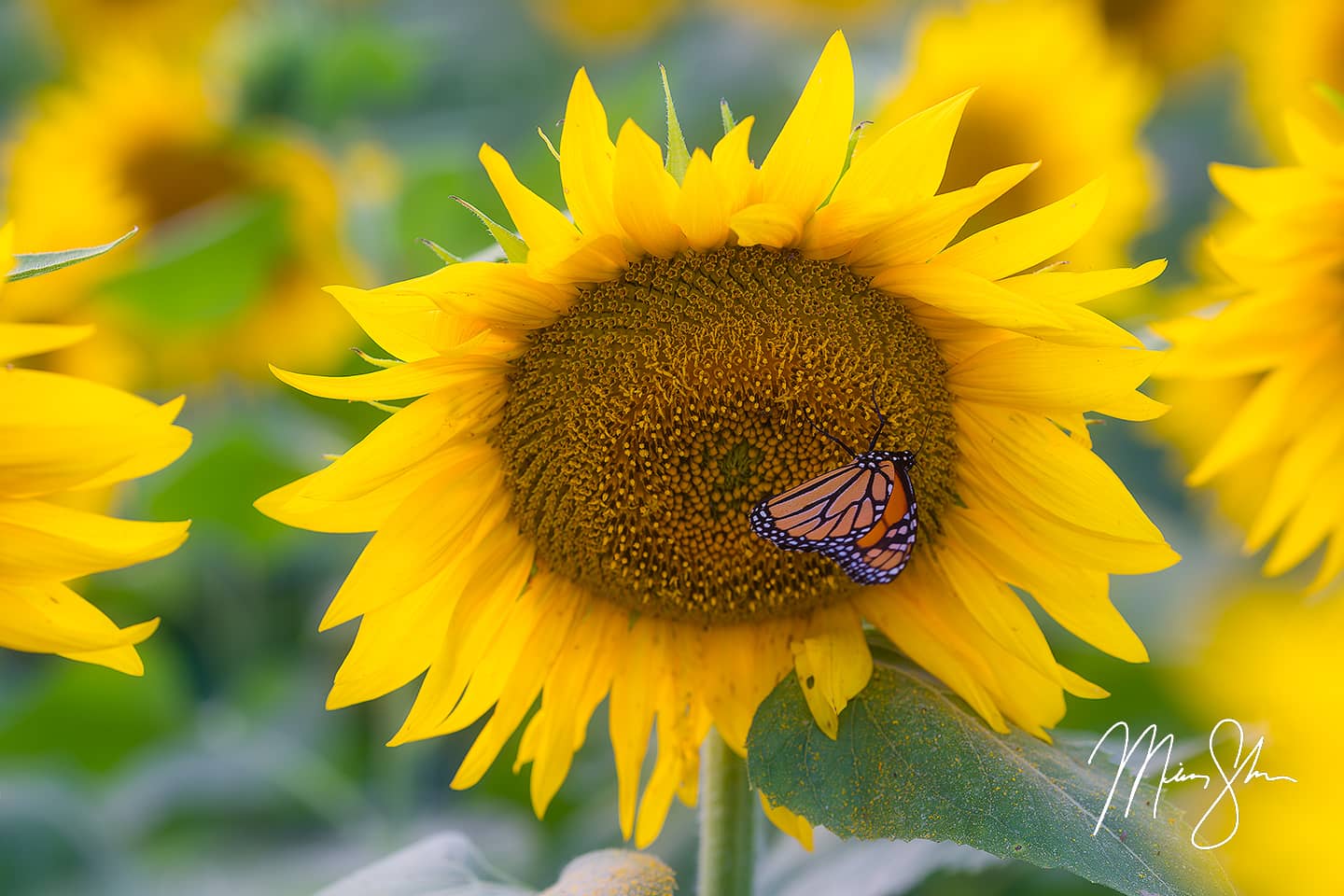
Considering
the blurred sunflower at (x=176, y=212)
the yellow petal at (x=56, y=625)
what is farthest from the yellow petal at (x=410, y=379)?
the blurred sunflower at (x=176, y=212)

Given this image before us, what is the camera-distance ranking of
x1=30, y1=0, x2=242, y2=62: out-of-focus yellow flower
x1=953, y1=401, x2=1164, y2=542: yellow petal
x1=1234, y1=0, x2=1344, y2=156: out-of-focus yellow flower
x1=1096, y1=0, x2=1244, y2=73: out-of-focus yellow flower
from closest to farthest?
x1=953, y1=401, x2=1164, y2=542: yellow petal → x1=1234, y1=0, x2=1344, y2=156: out-of-focus yellow flower → x1=1096, y1=0, x2=1244, y2=73: out-of-focus yellow flower → x1=30, y1=0, x2=242, y2=62: out-of-focus yellow flower

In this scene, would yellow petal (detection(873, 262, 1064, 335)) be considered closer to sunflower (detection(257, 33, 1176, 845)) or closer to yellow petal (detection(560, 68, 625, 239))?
sunflower (detection(257, 33, 1176, 845))

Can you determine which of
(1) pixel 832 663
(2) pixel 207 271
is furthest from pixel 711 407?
(2) pixel 207 271

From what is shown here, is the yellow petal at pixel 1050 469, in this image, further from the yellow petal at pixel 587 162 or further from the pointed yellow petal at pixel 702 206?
the yellow petal at pixel 587 162

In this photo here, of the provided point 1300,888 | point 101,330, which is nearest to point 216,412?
point 101,330

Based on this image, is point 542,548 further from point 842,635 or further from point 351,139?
point 351,139

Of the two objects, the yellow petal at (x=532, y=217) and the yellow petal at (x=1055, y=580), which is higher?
the yellow petal at (x=532, y=217)

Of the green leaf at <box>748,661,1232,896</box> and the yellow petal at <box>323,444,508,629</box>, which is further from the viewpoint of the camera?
the yellow petal at <box>323,444,508,629</box>

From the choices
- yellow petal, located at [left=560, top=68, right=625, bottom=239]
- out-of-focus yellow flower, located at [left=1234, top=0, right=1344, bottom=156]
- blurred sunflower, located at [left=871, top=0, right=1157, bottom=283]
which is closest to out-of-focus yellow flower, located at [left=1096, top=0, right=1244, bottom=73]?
blurred sunflower, located at [left=871, top=0, right=1157, bottom=283]
